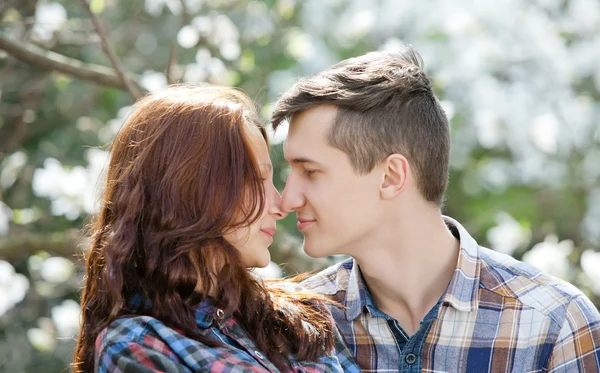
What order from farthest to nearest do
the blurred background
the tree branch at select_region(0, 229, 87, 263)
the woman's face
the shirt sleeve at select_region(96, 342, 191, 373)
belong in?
1. the blurred background
2. the tree branch at select_region(0, 229, 87, 263)
3. the woman's face
4. the shirt sleeve at select_region(96, 342, 191, 373)

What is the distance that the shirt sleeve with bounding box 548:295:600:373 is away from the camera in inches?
78.4

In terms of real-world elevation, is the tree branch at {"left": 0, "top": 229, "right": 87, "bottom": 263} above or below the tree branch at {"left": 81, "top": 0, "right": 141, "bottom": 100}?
below

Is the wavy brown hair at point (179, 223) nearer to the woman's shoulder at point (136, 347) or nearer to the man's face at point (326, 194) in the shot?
the woman's shoulder at point (136, 347)

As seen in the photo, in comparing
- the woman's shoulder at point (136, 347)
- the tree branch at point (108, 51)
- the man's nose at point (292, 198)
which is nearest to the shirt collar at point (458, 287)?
the man's nose at point (292, 198)

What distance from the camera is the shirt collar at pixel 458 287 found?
212cm

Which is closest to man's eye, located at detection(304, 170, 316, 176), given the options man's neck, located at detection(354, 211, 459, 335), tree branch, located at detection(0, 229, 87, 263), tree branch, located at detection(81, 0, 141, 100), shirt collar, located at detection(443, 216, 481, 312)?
man's neck, located at detection(354, 211, 459, 335)

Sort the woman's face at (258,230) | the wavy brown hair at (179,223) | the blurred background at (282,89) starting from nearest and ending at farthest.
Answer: the wavy brown hair at (179,223) → the woman's face at (258,230) → the blurred background at (282,89)

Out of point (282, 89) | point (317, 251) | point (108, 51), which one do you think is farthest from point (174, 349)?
A: point (282, 89)

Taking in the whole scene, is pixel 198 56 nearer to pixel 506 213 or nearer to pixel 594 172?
pixel 506 213

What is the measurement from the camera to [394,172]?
7.41 ft

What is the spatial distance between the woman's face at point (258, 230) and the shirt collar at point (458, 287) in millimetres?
286

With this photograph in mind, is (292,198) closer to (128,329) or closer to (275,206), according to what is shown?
(275,206)

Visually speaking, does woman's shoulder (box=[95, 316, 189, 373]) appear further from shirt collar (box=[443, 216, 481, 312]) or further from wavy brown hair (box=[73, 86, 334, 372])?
shirt collar (box=[443, 216, 481, 312])

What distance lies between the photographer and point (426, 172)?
230cm
